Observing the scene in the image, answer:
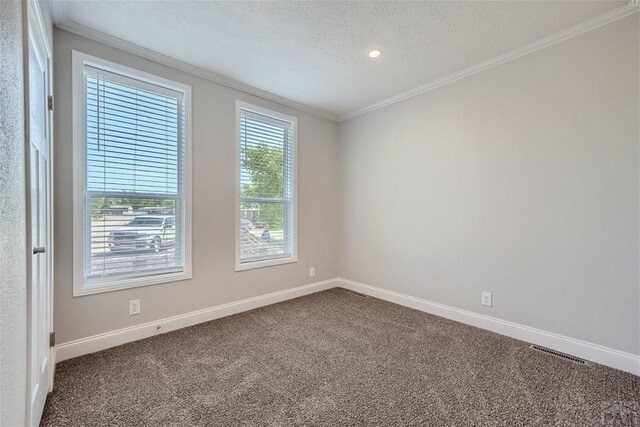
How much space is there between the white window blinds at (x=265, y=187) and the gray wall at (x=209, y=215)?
14 cm

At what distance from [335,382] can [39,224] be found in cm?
194

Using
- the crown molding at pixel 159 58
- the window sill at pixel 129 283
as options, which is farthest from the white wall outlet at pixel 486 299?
the crown molding at pixel 159 58

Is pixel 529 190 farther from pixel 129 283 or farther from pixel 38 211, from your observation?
pixel 129 283

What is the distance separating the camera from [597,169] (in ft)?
7.20

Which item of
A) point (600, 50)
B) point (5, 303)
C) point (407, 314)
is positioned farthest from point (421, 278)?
point (5, 303)

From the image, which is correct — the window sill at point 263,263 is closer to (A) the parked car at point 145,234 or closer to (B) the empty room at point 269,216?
(B) the empty room at point 269,216

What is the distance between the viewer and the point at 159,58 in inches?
104

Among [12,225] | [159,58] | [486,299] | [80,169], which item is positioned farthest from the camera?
[486,299]

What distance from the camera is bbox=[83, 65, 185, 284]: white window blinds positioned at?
2369 mm

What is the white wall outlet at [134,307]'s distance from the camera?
99.6 inches

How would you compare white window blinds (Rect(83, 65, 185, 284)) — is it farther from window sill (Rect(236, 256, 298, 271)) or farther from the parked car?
window sill (Rect(236, 256, 298, 271))

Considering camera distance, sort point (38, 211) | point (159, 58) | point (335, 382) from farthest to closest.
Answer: point (159, 58)
point (335, 382)
point (38, 211)

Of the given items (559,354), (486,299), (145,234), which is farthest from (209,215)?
(559,354)

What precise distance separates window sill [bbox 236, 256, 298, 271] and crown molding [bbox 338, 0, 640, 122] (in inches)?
87.9
